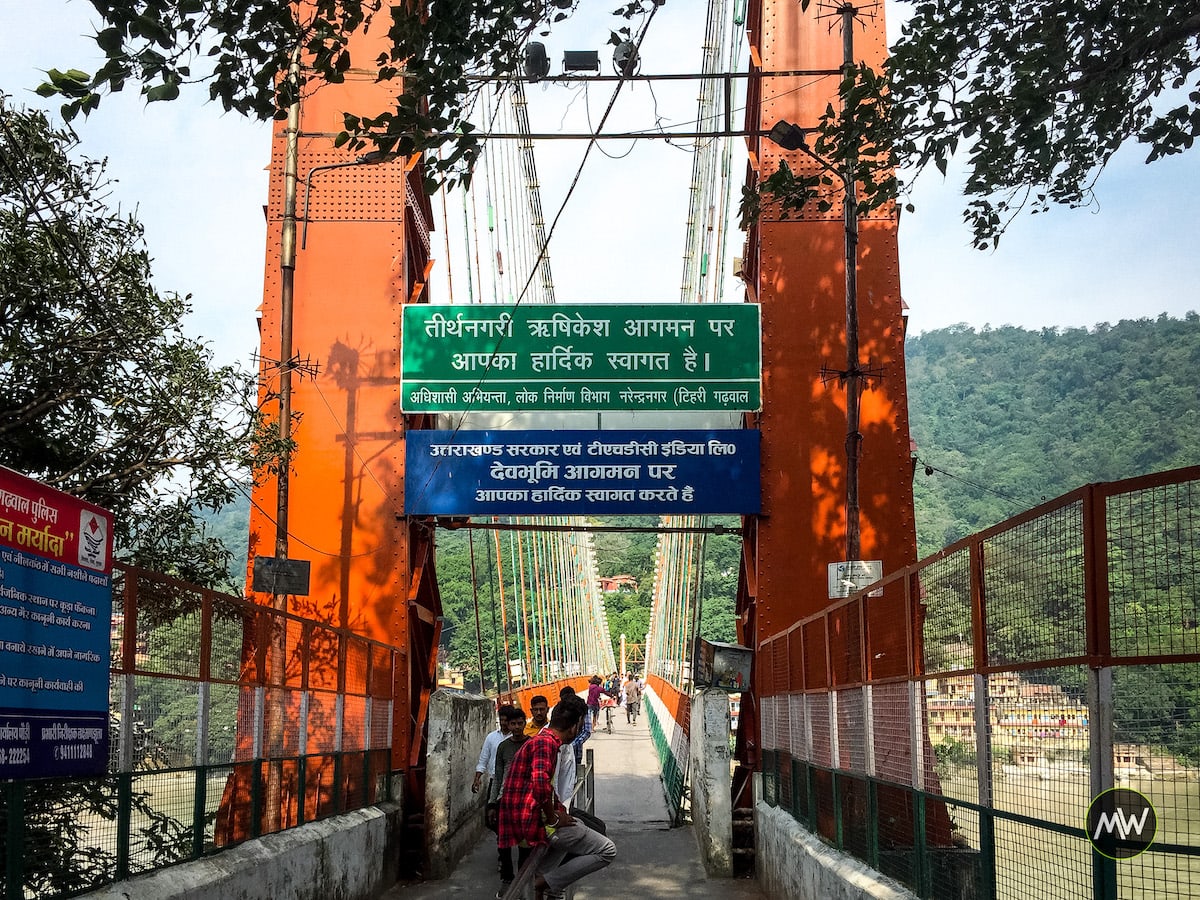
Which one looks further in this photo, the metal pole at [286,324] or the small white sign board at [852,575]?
the metal pole at [286,324]

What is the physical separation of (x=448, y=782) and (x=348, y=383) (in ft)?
14.0

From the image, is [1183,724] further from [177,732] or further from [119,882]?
[177,732]

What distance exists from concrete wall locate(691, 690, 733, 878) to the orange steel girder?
315 cm

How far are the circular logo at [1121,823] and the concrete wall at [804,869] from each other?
2.74 m

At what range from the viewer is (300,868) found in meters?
8.90

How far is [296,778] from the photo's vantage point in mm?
9734

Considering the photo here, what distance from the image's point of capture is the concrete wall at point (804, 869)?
7.16 meters

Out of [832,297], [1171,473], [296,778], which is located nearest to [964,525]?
[832,297]

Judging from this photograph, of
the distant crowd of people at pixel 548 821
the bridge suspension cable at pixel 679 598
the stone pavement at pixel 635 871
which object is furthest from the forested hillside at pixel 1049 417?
the distant crowd of people at pixel 548 821

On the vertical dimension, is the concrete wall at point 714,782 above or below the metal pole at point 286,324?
below

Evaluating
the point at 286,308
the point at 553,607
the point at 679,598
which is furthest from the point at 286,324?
the point at 553,607

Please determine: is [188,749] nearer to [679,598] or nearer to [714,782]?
[714,782]

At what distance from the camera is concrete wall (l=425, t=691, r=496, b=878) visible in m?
12.7

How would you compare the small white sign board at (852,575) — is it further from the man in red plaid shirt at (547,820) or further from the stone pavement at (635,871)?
the man in red plaid shirt at (547,820)
